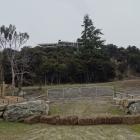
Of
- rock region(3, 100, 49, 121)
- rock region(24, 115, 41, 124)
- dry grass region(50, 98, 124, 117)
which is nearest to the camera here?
rock region(24, 115, 41, 124)

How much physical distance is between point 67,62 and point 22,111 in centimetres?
3003

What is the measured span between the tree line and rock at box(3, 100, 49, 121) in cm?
2188

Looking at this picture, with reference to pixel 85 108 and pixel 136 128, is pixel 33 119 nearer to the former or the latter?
pixel 85 108

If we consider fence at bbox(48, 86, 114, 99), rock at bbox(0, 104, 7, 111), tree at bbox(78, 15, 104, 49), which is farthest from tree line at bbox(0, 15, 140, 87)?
rock at bbox(0, 104, 7, 111)

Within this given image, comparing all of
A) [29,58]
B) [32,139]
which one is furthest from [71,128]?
[29,58]

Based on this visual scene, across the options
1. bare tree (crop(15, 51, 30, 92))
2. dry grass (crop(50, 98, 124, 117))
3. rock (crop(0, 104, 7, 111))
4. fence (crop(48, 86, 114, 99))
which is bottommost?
dry grass (crop(50, 98, 124, 117))

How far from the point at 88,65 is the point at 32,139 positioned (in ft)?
118

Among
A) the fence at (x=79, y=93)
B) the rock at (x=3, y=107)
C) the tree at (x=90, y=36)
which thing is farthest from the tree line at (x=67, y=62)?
the rock at (x=3, y=107)

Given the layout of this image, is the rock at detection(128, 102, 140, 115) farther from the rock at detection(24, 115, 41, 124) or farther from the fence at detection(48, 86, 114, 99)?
the fence at detection(48, 86, 114, 99)

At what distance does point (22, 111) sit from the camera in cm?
1706

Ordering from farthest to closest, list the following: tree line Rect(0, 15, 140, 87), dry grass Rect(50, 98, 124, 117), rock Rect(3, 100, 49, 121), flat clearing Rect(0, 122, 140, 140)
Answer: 1. tree line Rect(0, 15, 140, 87)
2. dry grass Rect(50, 98, 124, 117)
3. rock Rect(3, 100, 49, 121)
4. flat clearing Rect(0, 122, 140, 140)

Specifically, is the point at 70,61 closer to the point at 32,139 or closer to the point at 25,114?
the point at 25,114

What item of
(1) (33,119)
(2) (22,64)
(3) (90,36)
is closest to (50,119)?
(1) (33,119)

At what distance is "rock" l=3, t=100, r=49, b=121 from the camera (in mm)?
16891
